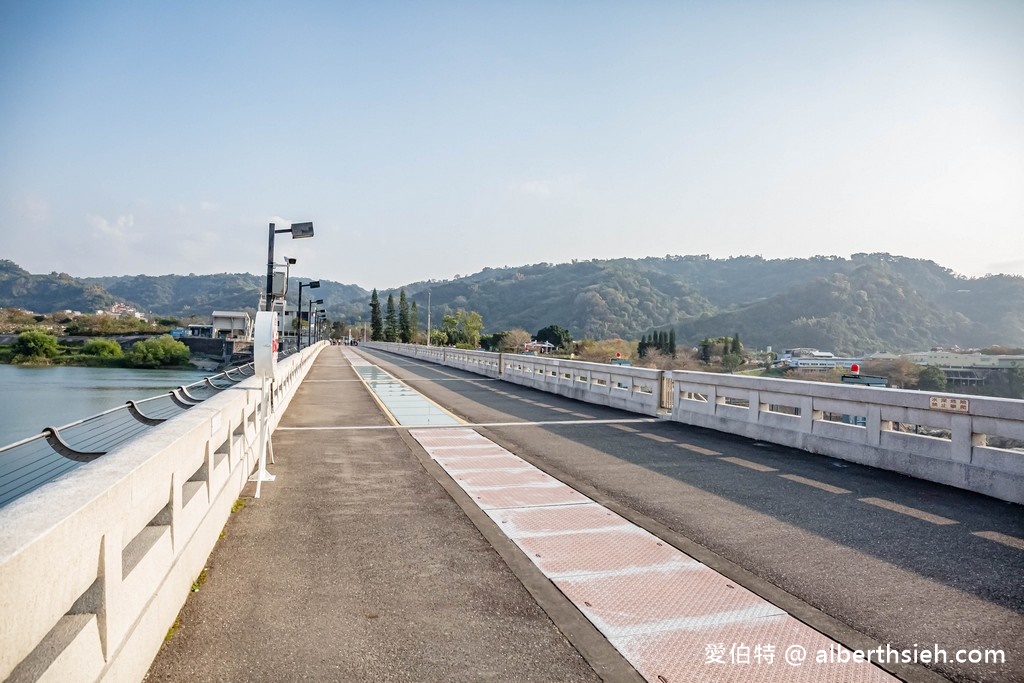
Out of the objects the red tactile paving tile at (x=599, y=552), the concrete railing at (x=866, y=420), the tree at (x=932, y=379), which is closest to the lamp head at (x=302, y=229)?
the concrete railing at (x=866, y=420)

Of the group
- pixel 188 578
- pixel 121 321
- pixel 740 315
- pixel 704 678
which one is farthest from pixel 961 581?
pixel 740 315

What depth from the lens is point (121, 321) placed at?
121m

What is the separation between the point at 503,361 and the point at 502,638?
92.9 ft

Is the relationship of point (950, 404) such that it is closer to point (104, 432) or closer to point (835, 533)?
point (835, 533)

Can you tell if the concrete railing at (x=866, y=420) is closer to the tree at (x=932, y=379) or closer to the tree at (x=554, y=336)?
the tree at (x=932, y=379)

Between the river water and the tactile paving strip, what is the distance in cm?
2860

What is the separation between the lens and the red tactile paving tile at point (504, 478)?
8781 mm

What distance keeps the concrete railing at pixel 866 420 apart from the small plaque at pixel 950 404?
1 cm

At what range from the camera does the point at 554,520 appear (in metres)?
6.97

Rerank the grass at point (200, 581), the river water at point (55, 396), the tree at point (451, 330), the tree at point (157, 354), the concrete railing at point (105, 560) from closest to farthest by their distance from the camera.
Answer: the concrete railing at point (105, 560) → the grass at point (200, 581) → the river water at point (55, 396) → the tree at point (157, 354) → the tree at point (451, 330)

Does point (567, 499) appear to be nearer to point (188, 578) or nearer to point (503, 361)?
point (188, 578)

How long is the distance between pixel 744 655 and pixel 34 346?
9570 centimetres

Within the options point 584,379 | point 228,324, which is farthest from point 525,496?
point 228,324

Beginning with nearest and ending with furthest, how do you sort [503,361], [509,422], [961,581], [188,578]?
1. [188,578]
2. [961,581]
3. [509,422]
4. [503,361]
